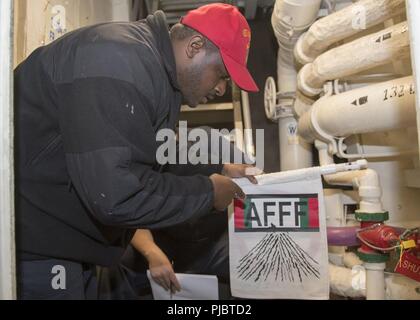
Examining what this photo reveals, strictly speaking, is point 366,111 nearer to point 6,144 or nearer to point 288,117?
point 288,117

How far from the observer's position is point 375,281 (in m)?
1.04

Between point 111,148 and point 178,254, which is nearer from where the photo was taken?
point 111,148

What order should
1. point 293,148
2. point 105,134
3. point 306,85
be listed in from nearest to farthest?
point 105,134, point 306,85, point 293,148

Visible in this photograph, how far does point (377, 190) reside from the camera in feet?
3.46

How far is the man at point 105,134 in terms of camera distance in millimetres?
632

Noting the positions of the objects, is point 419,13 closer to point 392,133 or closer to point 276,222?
point 276,222

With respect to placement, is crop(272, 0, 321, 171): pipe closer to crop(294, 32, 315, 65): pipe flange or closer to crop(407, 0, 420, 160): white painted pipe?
crop(294, 32, 315, 65): pipe flange

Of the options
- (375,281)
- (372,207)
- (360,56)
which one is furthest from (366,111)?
(375,281)

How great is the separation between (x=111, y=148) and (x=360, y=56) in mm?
848

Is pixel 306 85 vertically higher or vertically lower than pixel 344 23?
lower

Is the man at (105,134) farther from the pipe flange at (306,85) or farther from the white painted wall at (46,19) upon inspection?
the pipe flange at (306,85)

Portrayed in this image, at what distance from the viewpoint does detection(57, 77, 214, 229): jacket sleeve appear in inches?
24.4

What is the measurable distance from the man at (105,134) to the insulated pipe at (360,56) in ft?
1.46

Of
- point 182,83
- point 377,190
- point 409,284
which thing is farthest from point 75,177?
point 409,284
